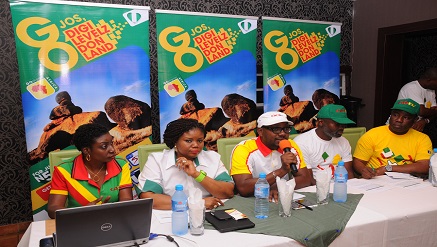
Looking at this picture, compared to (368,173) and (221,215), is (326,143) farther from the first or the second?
(221,215)

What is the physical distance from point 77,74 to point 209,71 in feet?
4.05

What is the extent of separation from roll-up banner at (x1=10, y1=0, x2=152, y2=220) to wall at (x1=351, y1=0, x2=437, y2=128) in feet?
9.50

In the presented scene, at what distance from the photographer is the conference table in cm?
155

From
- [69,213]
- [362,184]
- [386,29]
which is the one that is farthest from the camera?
[386,29]

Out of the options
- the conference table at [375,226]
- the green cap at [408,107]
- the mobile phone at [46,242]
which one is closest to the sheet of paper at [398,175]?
the conference table at [375,226]

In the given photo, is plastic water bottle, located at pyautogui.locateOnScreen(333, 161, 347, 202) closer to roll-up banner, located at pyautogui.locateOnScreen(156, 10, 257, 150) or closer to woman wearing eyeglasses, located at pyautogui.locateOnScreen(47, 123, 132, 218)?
woman wearing eyeglasses, located at pyautogui.locateOnScreen(47, 123, 132, 218)

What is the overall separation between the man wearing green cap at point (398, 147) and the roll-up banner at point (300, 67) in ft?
4.04

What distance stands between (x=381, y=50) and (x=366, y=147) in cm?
205

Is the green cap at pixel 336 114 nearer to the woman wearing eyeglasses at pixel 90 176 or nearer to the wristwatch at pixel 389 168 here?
the wristwatch at pixel 389 168

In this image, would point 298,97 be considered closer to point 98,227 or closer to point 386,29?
point 386,29

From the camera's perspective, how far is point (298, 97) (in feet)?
13.5

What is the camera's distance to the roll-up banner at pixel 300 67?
12.9 feet

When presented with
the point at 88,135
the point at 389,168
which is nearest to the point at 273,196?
the point at 88,135

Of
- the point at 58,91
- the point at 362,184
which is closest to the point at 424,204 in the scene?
the point at 362,184
